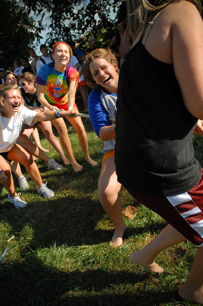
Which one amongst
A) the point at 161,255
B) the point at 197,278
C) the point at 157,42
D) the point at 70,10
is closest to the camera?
the point at 157,42

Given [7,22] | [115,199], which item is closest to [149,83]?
[115,199]

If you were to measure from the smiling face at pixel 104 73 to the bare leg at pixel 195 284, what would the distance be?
4.98ft

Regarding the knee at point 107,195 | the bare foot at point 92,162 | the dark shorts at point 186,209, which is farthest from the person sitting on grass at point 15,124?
the dark shorts at point 186,209

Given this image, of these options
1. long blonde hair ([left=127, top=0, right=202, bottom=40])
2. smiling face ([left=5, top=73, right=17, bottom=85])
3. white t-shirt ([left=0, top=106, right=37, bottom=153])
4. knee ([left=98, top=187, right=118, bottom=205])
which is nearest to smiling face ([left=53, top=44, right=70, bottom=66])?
white t-shirt ([left=0, top=106, right=37, bottom=153])

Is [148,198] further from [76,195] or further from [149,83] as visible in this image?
[76,195]

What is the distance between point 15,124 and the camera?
3219 mm

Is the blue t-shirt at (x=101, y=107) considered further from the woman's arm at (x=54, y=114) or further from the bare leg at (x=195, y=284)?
the bare leg at (x=195, y=284)

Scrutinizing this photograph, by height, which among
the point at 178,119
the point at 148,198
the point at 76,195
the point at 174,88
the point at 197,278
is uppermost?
the point at 174,88

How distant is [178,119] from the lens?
39.9 inches

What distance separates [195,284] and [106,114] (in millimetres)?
1513

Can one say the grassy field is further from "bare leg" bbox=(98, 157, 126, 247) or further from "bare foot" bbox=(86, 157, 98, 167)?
"bare foot" bbox=(86, 157, 98, 167)

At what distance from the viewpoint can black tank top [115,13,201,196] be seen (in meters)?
0.96

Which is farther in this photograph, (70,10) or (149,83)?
(70,10)

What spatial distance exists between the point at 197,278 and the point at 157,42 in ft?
4.36
